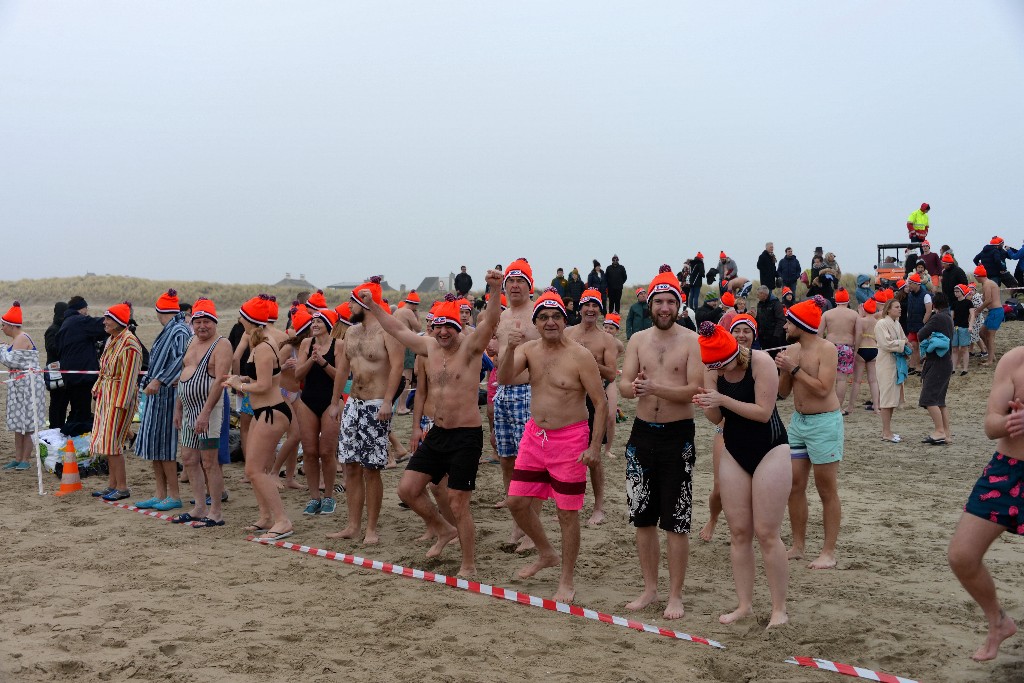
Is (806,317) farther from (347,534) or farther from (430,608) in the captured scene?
(347,534)

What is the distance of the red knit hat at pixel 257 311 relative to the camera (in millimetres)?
7176

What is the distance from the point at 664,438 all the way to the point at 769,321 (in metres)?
10.6

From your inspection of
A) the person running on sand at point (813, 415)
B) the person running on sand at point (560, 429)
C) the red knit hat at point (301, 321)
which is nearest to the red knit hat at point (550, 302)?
the person running on sand at point (560, 429)

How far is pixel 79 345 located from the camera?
1028 cm

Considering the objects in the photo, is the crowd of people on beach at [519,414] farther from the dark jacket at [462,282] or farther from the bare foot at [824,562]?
the dark jacket at [462,282]

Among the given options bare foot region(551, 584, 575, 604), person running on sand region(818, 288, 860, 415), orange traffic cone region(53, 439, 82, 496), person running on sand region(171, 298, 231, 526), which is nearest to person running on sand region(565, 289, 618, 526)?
bare foot region(551, 584, 575, 604)

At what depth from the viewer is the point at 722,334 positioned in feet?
16.5

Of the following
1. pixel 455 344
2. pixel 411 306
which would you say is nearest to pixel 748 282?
pixel 411 306

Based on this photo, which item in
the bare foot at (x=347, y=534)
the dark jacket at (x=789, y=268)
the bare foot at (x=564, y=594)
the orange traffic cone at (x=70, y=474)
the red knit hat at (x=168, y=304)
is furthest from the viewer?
the dark jacket at (x=789, y=268)

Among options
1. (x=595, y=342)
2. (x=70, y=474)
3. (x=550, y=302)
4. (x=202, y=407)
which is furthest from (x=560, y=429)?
(x=70, y=474)

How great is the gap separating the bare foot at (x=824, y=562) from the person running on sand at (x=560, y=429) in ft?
6.01

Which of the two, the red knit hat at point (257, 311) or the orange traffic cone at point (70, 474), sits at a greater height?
the red knit hat at point (257, 311)

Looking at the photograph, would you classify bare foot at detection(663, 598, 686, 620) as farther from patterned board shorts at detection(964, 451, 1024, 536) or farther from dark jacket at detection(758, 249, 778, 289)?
dark jacket at detection(758, 249, 778, 289)

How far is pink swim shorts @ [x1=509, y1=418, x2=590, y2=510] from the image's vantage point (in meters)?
5.68
